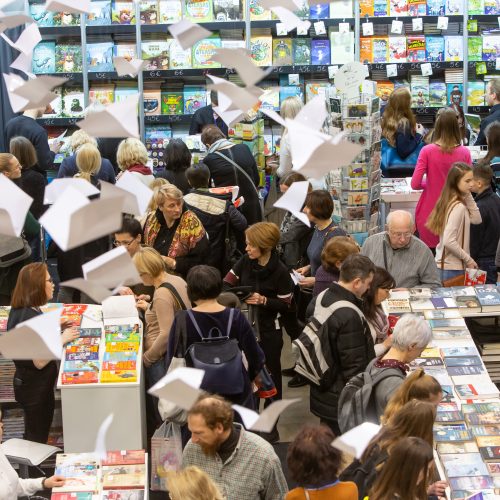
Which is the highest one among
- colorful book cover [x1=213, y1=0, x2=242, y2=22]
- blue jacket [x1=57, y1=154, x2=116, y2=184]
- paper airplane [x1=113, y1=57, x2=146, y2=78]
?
paper airplane [x1=113, y1=57, x2=146, y2=78]

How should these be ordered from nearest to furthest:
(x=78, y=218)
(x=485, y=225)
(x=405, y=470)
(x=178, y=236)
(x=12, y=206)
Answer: (x=78, y=218) < (x=12, y=206) < (x=405, y=470) < (x=178, y=236) < (x=485, y=225)

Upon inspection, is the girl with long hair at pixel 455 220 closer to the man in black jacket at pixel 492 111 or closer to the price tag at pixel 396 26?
the man in black jacket at pixel 492 111

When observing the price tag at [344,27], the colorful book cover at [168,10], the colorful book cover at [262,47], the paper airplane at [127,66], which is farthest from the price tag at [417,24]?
the paper airplane at [127,66]

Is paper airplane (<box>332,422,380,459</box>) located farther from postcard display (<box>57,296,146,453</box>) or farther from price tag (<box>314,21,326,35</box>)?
price tag (<box>314,21,326,35</box>)

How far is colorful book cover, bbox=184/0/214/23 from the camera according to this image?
8688mm

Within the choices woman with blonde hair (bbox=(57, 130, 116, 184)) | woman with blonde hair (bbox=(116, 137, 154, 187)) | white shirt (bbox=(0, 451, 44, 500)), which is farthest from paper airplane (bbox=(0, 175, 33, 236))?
woman with blonde hair (bbox=(57, 130, 116, 184))

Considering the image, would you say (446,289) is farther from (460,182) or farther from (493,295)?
(460,182)

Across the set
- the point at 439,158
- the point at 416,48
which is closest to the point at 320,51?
the point at 416,48

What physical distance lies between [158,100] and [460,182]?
4.34 metres

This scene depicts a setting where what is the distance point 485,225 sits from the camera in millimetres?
5793

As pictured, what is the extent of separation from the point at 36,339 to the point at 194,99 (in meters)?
7.62

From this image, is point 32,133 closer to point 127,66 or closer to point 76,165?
point 76,165

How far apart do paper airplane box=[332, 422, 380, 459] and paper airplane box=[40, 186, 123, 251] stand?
1.63 ft

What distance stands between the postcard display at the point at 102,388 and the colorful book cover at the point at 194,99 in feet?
15.5
